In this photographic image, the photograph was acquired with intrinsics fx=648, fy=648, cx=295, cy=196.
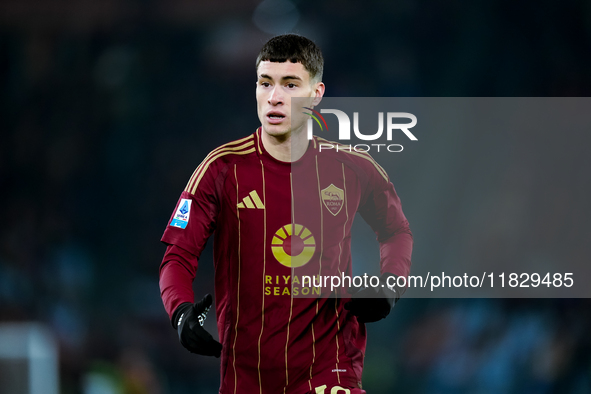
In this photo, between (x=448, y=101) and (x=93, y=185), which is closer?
(x=448, y=101)

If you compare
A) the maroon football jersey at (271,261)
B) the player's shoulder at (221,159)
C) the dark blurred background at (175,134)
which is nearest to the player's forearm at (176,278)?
the maroon football jersey at (271,261)

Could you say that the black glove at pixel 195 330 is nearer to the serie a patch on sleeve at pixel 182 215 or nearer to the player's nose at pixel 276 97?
the serie a patch on sleeve at pixel 182 215

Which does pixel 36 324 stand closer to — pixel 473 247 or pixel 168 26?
pixel 168 26

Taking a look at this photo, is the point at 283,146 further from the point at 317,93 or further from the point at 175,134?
the point at 175,134

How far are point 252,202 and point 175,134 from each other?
106 inches

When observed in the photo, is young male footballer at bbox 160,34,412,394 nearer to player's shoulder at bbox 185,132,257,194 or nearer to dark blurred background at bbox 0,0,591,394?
player's shoulder at bbox 185,132,257,194

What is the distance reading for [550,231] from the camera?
389 cm

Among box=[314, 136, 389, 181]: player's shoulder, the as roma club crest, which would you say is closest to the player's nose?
box=[314, 136, 389, 181]: player's shoulder

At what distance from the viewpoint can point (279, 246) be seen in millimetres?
2504

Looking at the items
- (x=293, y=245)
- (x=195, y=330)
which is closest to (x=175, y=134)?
(x=293, y=245)

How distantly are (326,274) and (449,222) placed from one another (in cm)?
126

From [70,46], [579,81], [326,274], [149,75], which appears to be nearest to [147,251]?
[149,75]

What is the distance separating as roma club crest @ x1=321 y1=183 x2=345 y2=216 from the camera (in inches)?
103

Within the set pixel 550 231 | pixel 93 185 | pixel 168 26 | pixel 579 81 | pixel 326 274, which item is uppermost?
pixel 168 26
